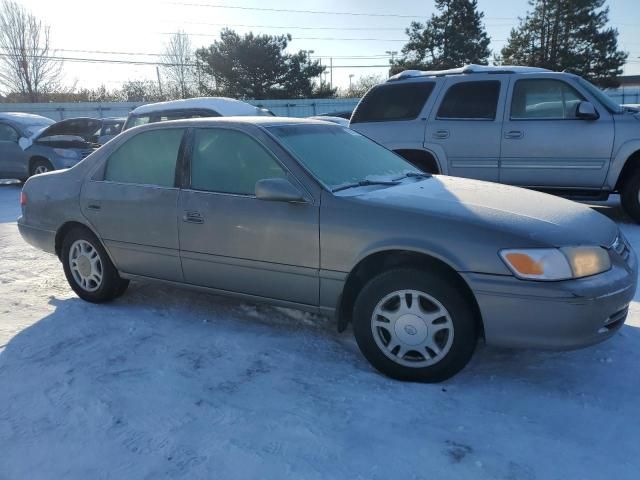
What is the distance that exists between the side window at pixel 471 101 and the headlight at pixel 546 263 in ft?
14.7

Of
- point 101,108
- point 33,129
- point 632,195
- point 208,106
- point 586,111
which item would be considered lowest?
point 632,195

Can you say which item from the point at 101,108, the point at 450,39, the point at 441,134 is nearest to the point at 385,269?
the point at 441,134

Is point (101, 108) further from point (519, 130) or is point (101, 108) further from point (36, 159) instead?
point (519, 130)

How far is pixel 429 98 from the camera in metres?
7.24

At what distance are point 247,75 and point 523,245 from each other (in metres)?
36.4

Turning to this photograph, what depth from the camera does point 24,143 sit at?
12.1m

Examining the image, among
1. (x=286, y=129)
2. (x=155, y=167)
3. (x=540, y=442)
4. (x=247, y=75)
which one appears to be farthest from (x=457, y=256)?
(x=247, y=75)

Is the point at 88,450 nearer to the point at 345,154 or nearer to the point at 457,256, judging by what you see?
the point at 457,256

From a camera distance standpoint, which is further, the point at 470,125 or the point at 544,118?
the point at 470,125

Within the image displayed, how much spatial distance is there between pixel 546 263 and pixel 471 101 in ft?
15.5

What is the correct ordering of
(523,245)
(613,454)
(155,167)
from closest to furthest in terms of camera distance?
(613,454)
(523,245)
(155,167)

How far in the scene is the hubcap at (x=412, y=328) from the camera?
3.05 metres

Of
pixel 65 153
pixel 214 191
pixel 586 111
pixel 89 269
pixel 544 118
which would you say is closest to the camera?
pixel 214 191

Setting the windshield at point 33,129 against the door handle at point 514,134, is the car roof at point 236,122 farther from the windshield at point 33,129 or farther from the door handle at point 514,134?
the windshield at point 33,129
